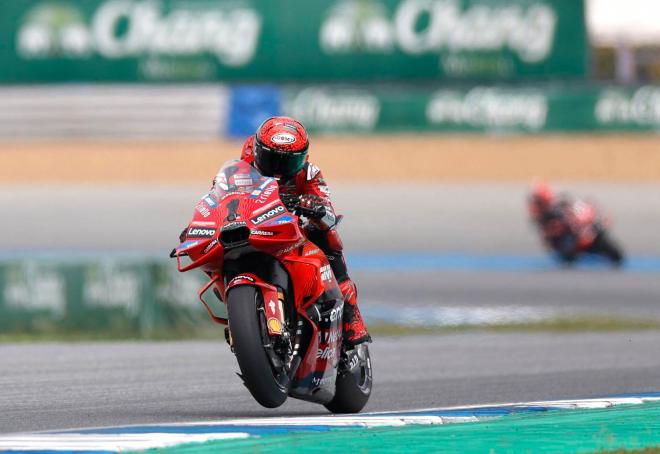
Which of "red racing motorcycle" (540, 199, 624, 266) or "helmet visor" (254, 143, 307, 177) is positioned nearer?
"helmet visor" (254, 143, 307, 177)

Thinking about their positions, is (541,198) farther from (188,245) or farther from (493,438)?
(493,438)

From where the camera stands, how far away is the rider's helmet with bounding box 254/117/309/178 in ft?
23.5

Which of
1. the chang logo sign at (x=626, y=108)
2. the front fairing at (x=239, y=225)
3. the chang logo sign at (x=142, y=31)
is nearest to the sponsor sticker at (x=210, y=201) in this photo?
the front fairing at (x=239, y=225)

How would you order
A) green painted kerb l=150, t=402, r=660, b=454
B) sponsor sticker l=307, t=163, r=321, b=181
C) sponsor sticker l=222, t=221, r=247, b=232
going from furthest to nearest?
sponsor sticker l=307, t=163, r=321, b=181
sponsor sticker l=222, t=221, r=247, b=232
green painted kerb l=150, t=402, r=660, b=454

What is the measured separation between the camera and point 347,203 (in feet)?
83.6

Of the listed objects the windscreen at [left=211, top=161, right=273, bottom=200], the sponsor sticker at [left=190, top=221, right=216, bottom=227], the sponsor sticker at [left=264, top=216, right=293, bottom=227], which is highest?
the windscreen at [left=211, top=161, right=273, bottom=200]

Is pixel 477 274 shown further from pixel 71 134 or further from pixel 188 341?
pixel 71 134

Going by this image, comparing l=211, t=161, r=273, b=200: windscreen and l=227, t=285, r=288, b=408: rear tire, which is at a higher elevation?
l=211, t=161, r=273, b=200: windscreen

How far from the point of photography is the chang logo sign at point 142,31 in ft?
86.6

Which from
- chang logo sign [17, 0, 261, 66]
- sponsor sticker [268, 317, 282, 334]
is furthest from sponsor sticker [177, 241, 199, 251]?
chang logo sign [17, 0, 261, 66]

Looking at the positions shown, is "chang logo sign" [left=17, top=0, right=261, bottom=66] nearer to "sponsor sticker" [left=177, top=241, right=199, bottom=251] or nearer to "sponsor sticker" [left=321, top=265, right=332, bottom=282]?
"sponsor sticker" [left=321, top=265, right=332, bottom=282]

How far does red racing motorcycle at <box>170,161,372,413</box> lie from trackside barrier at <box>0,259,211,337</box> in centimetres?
541

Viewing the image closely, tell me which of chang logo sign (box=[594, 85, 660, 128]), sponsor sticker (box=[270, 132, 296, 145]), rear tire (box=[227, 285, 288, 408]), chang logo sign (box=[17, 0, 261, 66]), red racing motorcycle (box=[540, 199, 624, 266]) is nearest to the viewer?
rear tire (box=[227, 285, 288, 408])

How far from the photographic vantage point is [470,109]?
25.8 metres
